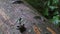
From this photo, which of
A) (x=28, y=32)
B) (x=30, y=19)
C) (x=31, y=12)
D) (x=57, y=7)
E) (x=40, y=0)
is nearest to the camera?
(x=28, y=32)

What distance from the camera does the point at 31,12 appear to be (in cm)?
173

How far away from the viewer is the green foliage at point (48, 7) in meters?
2.44

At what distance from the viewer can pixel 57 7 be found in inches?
98.7

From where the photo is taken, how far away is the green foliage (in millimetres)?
2439

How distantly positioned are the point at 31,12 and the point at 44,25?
0.28 m

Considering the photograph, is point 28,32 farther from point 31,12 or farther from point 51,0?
point 51,0

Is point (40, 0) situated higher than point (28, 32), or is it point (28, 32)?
point (28, 32)

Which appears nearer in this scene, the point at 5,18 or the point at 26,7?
the point at 5,18

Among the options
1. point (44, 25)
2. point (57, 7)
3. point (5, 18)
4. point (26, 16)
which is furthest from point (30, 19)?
point (57, 7)

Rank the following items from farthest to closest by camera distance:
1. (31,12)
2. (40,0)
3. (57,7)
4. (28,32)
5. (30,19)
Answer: (40,0) → (57,7) → (31,12) → (30,19) → (28,32)

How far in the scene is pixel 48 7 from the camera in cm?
254

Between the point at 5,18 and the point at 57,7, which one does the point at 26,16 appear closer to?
the point at 5,18

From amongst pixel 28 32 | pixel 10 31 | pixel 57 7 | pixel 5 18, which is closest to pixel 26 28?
pixel 28 32

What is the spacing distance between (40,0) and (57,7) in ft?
1.21
